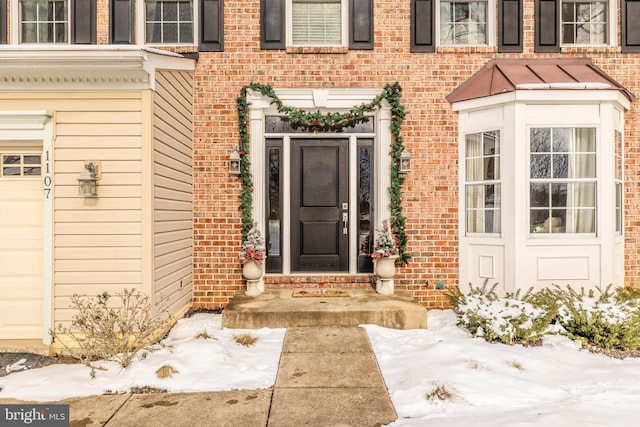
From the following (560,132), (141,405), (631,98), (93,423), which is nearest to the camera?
(93,423)

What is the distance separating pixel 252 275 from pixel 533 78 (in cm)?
456

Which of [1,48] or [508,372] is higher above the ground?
[1,48]

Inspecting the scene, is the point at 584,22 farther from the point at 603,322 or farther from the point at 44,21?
the point at 44,21

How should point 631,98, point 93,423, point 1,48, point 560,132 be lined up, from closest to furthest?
point 93,423 → point 1,48 → point 560,132 → point 631,98

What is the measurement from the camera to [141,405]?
126 inches

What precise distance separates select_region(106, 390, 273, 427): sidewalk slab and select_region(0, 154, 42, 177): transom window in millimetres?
2776

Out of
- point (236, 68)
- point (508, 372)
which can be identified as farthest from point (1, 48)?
point (508, 372)

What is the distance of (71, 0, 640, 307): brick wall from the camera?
6.01m

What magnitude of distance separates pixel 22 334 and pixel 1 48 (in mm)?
2922

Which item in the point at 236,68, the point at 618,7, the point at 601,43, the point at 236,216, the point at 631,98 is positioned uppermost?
the point at 618,7

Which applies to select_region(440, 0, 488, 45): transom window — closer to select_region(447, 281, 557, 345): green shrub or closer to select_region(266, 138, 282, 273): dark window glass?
select_region(266, 138, 282, 273): dark window glass

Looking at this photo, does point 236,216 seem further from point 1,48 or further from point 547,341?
point 547,341

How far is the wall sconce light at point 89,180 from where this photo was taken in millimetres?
4324

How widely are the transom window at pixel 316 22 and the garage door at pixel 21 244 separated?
12.4 ft
